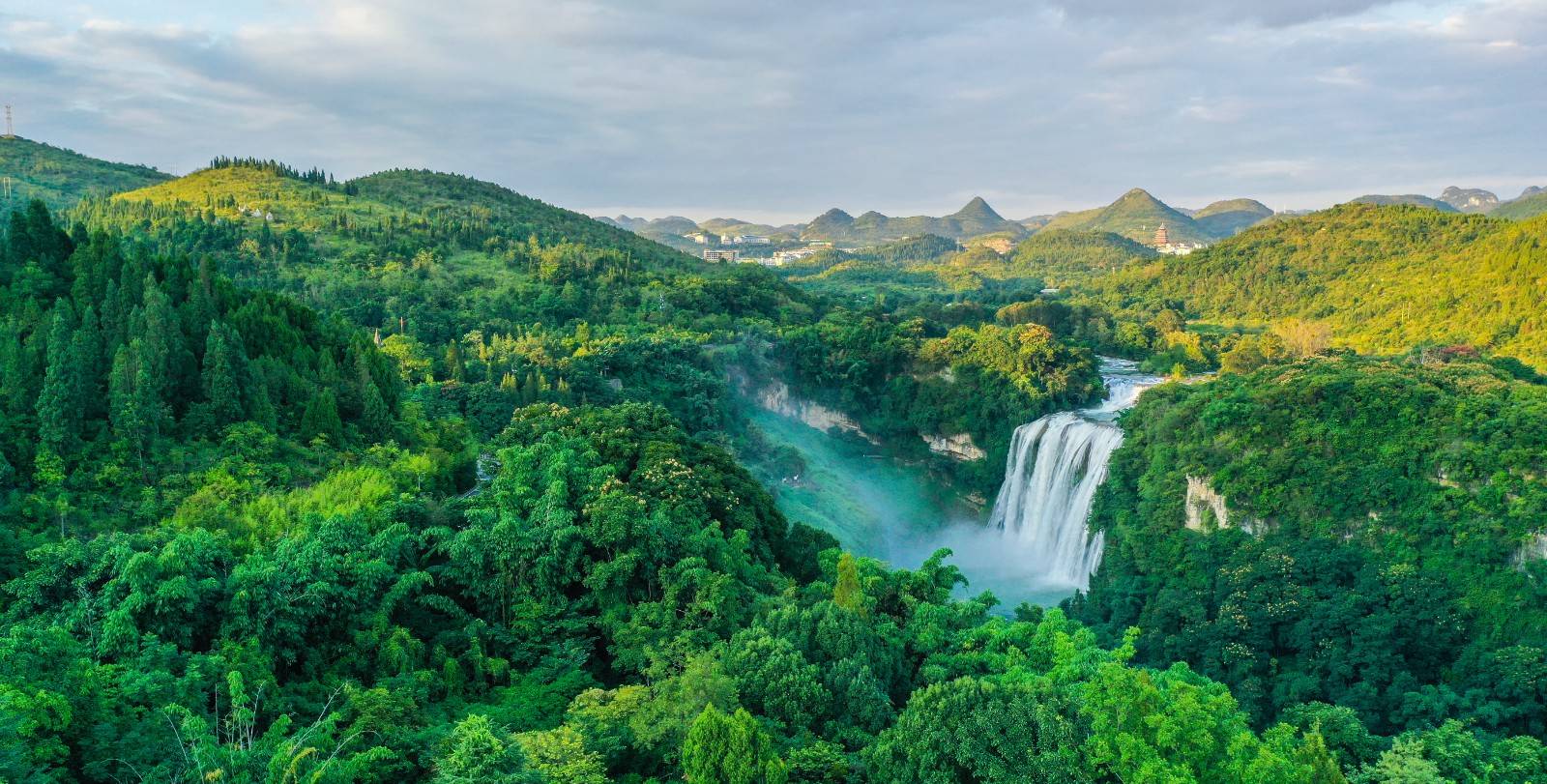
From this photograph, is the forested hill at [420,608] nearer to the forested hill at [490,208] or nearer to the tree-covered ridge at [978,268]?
the forested hill at [490,208]

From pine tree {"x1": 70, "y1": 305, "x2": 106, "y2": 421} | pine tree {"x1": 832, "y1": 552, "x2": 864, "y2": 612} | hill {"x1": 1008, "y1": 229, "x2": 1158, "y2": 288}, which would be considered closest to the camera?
pine tree {"x1": 832, "y1": 552, "x2": 864, "y2": 612}

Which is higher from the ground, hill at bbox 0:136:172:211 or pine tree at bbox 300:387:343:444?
hill at bbox 0:136:172:211

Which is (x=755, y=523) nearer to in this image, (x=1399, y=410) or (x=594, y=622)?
→ (x=594, y=622)

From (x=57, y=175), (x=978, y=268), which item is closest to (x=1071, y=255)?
(x=978, y=268)

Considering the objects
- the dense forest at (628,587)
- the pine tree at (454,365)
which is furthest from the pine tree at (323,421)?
the pine tree at (454,365)

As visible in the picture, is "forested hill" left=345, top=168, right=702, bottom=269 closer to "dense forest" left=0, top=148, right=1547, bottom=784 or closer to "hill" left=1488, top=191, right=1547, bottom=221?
"dense forest" left=0, top=148, right=1547, bottom=784

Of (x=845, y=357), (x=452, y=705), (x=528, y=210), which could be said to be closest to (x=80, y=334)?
(x=452, y=705)

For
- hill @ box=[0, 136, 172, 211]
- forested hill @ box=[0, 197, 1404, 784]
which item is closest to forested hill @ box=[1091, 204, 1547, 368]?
forested hill @ box=[0, 197, 1404, 784]
